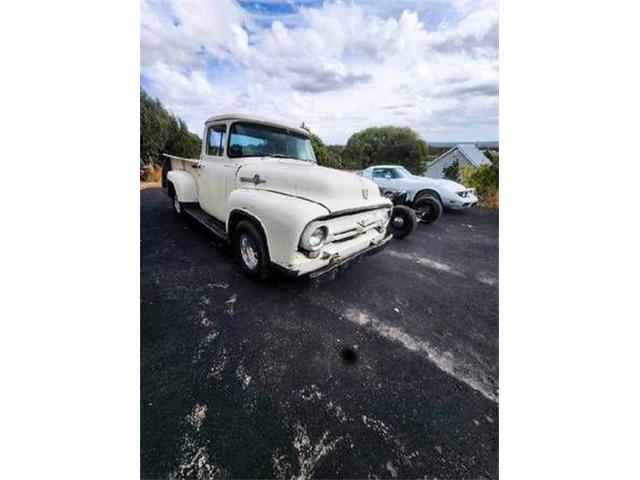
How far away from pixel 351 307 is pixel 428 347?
0.67 m

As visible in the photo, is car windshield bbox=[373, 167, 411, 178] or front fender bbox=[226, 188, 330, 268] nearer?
front fender bbox=[226, 188, 330, 268]

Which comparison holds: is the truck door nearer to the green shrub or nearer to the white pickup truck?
the white pickup truck

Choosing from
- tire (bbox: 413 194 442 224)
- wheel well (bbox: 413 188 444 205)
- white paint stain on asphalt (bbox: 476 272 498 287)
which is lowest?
white paint stain on asphalt (bbox: 476 272 498 287)

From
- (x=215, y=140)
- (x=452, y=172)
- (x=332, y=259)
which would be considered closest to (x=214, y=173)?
(x=215, y=140)

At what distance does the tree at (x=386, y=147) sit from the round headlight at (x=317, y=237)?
1794 mm

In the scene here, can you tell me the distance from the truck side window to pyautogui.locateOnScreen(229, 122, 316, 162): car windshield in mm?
197

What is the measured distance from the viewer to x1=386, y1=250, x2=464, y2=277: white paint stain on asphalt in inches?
117

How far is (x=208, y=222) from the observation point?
313cm

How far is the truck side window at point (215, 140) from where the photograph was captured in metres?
2.90

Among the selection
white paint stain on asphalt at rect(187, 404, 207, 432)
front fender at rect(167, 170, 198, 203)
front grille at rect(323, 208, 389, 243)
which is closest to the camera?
white paint stain on asphalt at rect(187, 404, 207, 432)

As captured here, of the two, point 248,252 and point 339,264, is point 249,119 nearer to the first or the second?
point 248,252

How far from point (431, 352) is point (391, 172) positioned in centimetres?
418

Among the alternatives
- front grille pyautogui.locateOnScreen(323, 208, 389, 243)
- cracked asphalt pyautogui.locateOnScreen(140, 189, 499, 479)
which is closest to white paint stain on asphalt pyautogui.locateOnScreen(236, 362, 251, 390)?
cracked asphalt pyautogui.locateOnScreen(140, 189, 499, 479)

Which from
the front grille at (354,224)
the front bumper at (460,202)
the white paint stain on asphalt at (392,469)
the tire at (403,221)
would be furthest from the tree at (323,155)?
the white paint stain on asphalt at (392,469)
